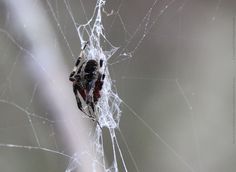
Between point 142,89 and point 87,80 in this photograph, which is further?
point 142,89

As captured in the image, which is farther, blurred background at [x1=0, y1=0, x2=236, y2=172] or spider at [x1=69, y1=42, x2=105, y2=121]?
blurred background at [x1=0, y1=0, x2=236, y2=172]

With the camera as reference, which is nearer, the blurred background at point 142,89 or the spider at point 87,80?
the spider at point 87,80

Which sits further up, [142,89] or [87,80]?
[142,89]

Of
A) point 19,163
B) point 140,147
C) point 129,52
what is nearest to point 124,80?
point 129,52

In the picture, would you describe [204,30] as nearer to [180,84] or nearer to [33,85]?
[180,84]
